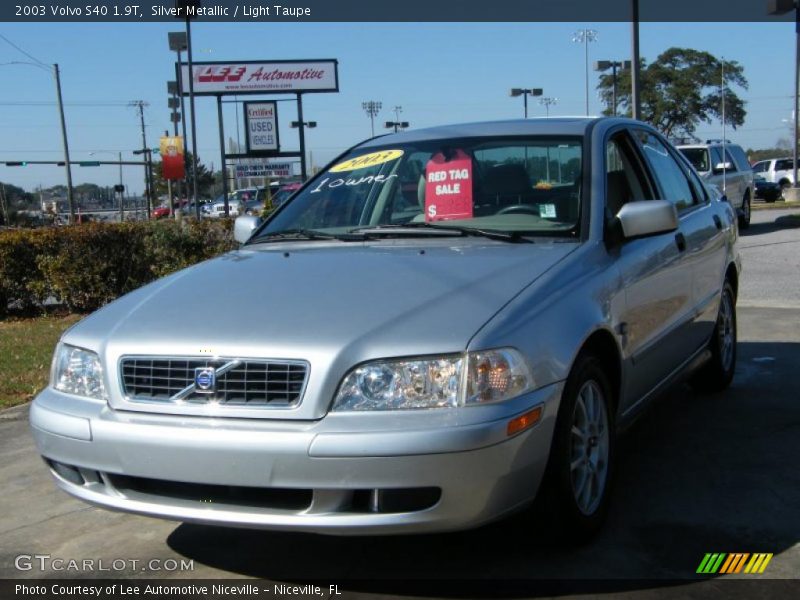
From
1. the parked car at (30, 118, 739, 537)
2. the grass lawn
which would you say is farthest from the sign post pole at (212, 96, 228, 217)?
the parked car at (30, 118, 739, 537)

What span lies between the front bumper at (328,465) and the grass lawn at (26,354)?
12.8ft

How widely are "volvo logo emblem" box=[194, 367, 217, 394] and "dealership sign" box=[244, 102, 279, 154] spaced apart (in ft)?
85.0

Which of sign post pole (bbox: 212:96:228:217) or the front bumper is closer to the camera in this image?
the front bumper

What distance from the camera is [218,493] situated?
301cm

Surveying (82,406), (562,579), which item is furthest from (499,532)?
(82,406)

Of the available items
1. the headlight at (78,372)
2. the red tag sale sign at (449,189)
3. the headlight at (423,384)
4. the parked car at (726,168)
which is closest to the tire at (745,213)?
the parked car at (726,168)

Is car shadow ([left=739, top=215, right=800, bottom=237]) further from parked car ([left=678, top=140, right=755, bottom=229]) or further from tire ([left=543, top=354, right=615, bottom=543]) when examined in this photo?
tire ([left=543, top=354, right=615, bottom=543])

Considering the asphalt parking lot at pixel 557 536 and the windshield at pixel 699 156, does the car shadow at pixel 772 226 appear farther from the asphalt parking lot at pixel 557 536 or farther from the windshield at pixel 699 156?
the asphalt parking lot at pixel 557 536

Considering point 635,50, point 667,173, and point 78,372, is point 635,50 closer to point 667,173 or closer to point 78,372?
point 667,173

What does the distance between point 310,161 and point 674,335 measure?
117 ft

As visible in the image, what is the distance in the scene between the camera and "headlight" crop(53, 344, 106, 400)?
129 inches

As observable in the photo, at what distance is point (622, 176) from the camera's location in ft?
14.8

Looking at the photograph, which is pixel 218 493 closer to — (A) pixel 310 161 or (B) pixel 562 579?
(B) pixel 562 579

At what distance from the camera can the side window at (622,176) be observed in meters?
4.29
